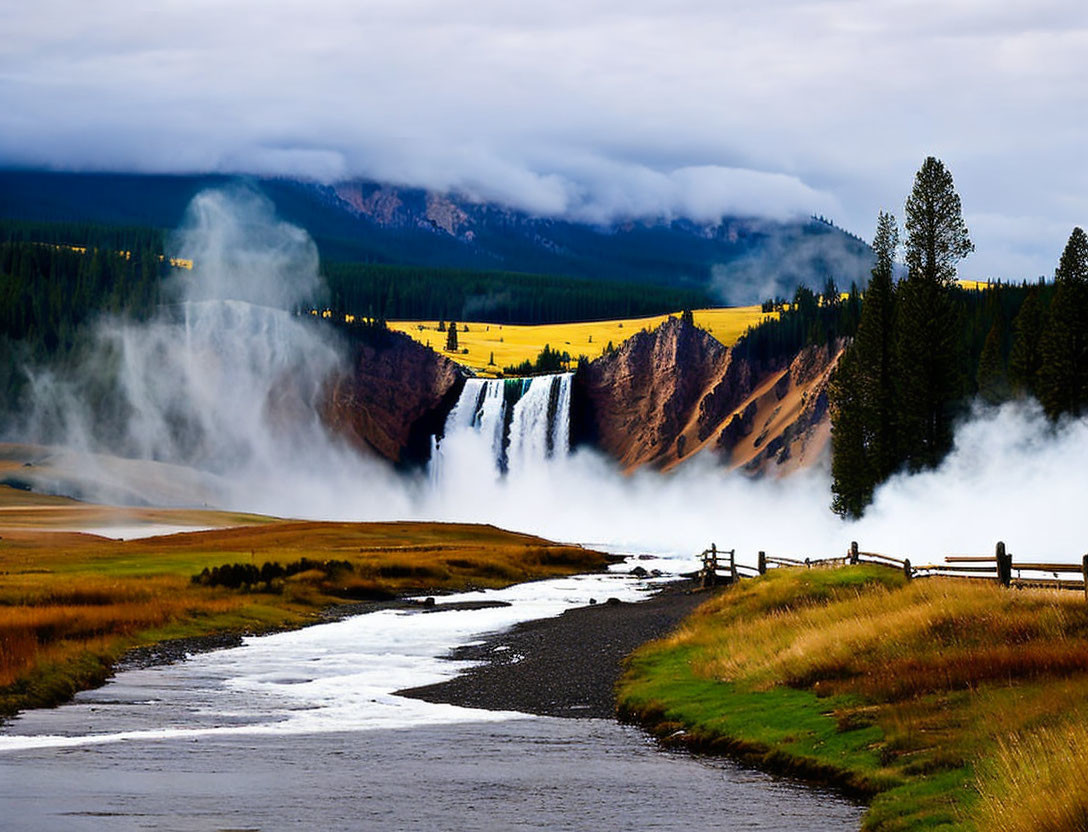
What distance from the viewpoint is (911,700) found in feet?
96.9

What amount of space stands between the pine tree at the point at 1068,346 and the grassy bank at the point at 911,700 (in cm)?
6965

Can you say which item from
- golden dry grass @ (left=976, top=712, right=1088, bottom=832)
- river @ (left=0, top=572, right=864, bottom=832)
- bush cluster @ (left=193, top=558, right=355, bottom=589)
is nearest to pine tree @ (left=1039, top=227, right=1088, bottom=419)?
bush cluster @ (left=193, top=558, right=355, bottom=589)

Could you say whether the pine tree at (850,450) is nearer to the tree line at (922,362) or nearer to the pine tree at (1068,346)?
the tree line at (922,362)

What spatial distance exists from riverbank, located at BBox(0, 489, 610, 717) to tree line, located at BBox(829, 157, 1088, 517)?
25.3m

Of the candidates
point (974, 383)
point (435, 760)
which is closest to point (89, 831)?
point (435, 760)

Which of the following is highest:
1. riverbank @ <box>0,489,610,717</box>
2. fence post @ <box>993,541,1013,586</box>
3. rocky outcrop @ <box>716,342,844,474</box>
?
rocky outcrop @ <box>716,342,844,474</box>

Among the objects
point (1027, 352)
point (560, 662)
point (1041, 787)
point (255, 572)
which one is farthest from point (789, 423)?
point (1041, 787)

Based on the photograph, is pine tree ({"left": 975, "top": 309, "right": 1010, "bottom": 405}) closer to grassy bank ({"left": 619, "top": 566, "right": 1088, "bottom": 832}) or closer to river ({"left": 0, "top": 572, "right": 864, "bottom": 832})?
grassy bank ({"left": 619, "top": 566, "right": 1088, "bottom": 832})

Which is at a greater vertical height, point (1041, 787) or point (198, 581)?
point (1041, 787)

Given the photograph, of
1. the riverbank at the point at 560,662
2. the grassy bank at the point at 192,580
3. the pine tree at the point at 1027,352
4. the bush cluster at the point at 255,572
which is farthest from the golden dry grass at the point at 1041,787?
the pine tree at the point at 1027,352

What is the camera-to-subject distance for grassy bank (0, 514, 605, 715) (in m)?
44.2

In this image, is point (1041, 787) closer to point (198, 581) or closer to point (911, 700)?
point (911, 700)

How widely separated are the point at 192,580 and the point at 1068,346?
2822 inches

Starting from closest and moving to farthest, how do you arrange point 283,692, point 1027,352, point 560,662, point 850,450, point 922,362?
point 283,692 < point 560,662 < point 922,362 < point 850,450 < point 1027,352
